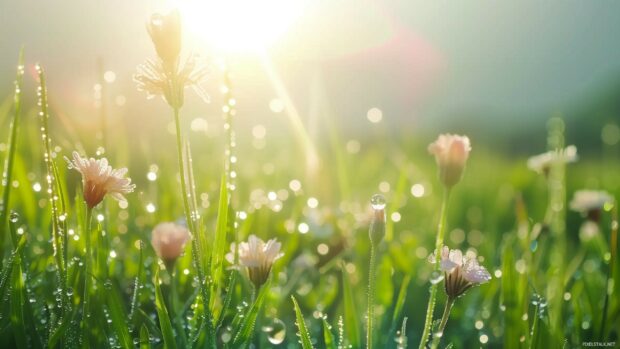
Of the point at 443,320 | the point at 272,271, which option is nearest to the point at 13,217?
the point at 272,271

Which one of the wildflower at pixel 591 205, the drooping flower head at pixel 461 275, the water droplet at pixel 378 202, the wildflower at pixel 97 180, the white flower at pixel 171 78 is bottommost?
the drooping flower head at pixel 461 275

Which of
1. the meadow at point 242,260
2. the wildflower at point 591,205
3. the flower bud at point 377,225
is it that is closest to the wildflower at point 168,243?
the meadow at point 242,260

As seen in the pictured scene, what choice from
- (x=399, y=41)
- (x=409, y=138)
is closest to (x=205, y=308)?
(x=409, y=138)

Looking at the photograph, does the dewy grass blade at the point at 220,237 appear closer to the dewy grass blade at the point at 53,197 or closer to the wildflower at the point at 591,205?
the dewy grass blade at the point at 53,197

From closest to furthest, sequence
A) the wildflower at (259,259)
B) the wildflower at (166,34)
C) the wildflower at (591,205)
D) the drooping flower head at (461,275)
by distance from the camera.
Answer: the wildflower at (166,34), the drooping flower head at (461,275), the wildflower at (259,259), the wildflower at (591,205)

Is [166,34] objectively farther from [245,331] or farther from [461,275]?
[461,275]

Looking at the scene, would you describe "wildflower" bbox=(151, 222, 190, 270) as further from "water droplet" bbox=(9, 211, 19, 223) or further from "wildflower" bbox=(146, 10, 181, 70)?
"wildflower" bbox=(146, 10, 181, 70)

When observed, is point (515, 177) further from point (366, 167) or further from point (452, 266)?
point (452, 266)
